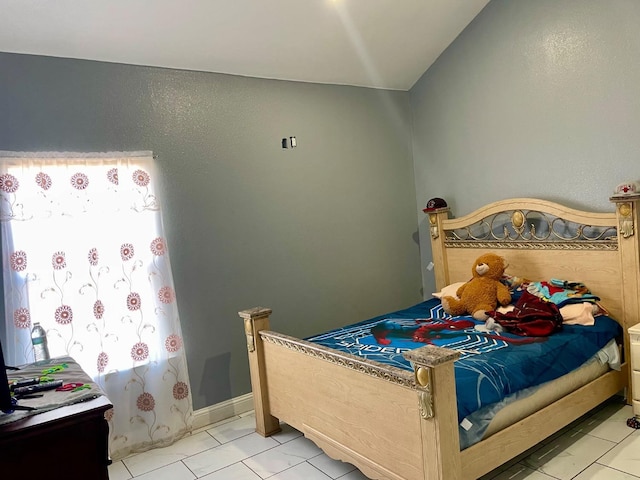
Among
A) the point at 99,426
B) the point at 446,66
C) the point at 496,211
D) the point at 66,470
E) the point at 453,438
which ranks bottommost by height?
the point at 453,438

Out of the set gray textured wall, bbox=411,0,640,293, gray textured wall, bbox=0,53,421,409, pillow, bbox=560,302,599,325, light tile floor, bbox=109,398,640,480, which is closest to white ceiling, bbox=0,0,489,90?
gray textured wall, bbox=0,53,421,409

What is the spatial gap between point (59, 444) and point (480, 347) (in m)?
2.03

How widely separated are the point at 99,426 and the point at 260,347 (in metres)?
1.53

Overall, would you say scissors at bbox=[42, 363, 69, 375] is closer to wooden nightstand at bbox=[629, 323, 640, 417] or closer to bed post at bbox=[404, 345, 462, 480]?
bed post at bbox=[404, 345, 462, 480]

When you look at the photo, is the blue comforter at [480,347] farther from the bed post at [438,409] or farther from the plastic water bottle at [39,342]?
the plastic water bottle at [39,342]

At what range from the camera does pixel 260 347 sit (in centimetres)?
319

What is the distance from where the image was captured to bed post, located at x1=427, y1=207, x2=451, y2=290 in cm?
417

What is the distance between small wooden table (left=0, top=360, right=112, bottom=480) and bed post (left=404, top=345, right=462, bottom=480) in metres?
1.17

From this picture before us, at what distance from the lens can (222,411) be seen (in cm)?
350

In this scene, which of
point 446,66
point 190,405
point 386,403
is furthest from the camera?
point 446,66

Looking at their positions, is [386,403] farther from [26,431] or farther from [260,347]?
[26,431]

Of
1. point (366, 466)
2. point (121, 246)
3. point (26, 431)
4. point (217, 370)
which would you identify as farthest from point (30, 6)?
point (366, 466)

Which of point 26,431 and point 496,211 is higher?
point 496,211

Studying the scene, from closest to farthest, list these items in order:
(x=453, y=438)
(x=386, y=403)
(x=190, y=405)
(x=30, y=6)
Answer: (x=453, y=438)
(x=386, y=403)
(x=30, y=6)
(x=190, y=405)
